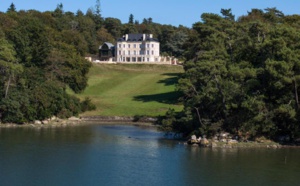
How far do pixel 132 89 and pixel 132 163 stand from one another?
6237 cm

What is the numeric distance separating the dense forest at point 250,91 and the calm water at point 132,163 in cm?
411

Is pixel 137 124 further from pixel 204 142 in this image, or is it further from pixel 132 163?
pixel 132 163

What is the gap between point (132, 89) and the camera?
107 meters

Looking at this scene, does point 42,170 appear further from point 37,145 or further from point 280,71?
point 280,71

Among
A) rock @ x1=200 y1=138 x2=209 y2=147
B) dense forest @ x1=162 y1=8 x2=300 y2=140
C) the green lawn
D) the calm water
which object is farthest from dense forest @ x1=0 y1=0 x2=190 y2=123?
rock @ x1=200 y1=138 x2=209 y2=147

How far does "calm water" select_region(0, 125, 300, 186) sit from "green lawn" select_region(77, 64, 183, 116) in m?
26.1

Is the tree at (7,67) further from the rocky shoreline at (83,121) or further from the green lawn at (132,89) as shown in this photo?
the green lawn at (132,89)

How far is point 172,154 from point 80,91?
54036 mm

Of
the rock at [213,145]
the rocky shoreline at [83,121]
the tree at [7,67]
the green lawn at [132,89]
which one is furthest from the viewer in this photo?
the green lawn at [132,89]

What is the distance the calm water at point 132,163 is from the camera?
38.9 metres

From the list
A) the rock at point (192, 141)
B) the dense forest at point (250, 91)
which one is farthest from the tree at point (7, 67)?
the rock at point (192, 141)

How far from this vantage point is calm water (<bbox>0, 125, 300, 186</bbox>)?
38.9 meters

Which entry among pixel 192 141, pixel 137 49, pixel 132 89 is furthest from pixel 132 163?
pixel 137 49

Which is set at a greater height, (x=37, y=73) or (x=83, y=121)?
(x=37, y=73)
